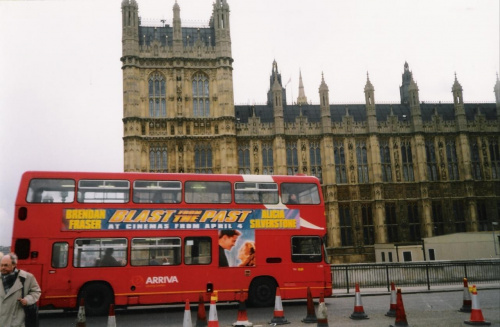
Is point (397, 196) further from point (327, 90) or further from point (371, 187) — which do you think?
point (327, 90)

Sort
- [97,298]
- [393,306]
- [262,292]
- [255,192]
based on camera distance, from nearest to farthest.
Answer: [393,306] < [97,298] < [262,292] < [255,192]

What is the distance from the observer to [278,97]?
133 ft

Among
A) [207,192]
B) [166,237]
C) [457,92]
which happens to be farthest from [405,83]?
[166,237]

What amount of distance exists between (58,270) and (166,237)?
3437 mm

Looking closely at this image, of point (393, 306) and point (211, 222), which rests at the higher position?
point (211, 222)

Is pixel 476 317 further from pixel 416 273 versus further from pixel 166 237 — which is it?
pixel 416 273

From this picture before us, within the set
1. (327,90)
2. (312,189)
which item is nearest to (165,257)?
(312,189)

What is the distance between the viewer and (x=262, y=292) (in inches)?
A: 609

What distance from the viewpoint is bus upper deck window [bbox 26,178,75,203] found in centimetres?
1395

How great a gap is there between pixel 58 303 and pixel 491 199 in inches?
1562

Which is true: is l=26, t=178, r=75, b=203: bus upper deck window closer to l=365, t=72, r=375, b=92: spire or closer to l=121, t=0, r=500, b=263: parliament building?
l=121, t=0, r=500, b=263: parliament building

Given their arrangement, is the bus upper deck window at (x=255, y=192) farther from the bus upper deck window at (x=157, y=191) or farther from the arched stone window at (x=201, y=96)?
the arched stone window at (x=201, y=96)

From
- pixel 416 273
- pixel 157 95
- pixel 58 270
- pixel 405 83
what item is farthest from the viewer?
pixel 405 83

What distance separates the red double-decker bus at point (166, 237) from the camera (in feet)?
45.9
